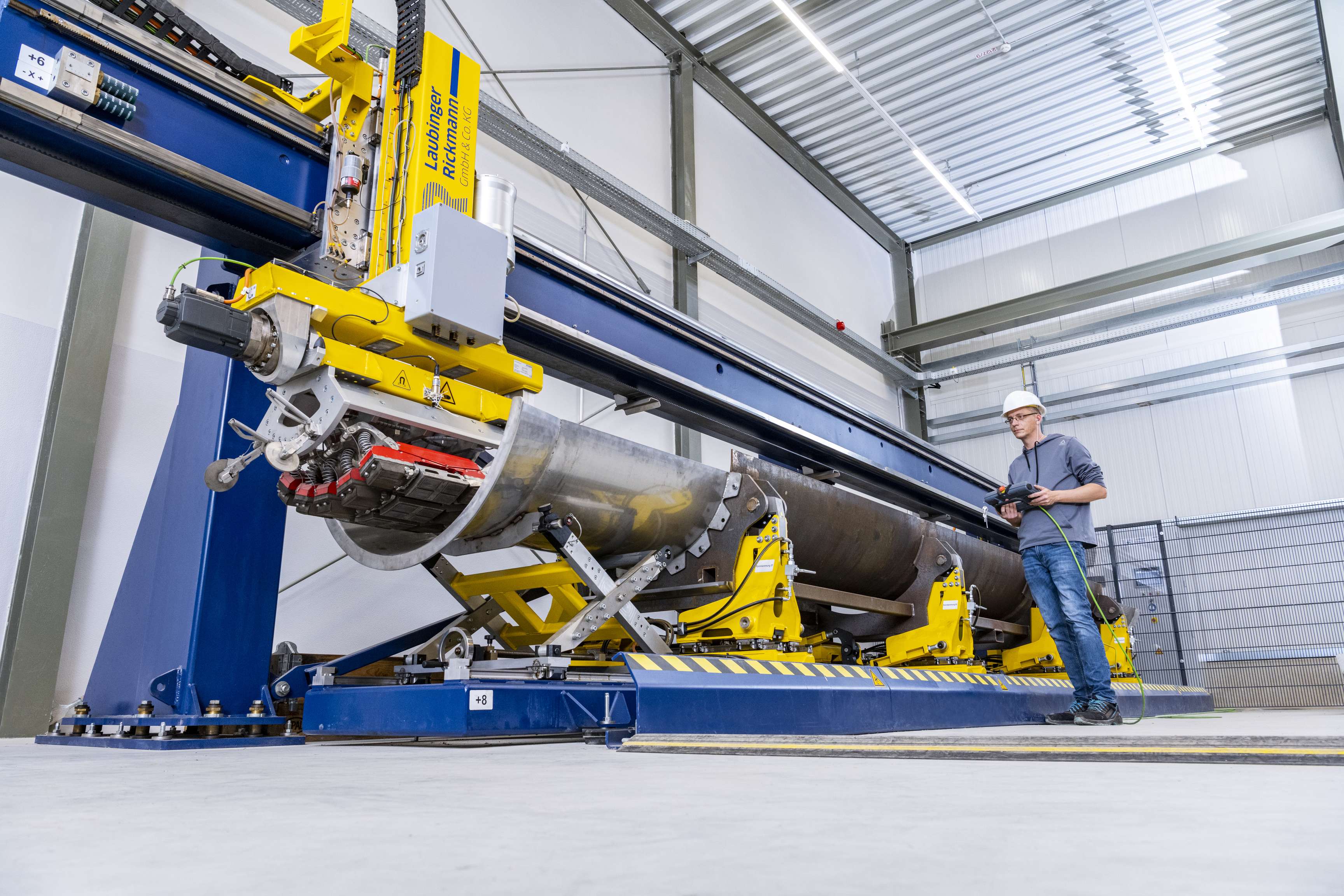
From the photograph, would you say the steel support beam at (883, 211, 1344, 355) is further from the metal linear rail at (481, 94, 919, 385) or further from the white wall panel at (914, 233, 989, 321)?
the metal linear rail at (481, 94, 919, 385)

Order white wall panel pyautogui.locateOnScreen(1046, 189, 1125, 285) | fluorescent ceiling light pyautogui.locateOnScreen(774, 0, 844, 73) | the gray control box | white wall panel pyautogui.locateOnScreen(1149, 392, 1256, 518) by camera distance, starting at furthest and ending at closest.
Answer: white wall panel pyautogui.locateOnScreen(1046, 189, 1125, 285) → white wall panel pyautogui.locateOnScreen(1149, 392, 1256, 518) → fluorescent ceiling light pyautogui.locateOnScreen(774, 0, 844, 73) → the gray control box

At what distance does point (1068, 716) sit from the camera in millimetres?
3619

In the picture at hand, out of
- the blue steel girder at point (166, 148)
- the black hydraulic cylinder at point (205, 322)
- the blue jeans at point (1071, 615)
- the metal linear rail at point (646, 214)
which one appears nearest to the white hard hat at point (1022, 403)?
the blue jeans at point (1071, 615)

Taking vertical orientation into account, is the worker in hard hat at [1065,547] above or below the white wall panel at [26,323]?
below

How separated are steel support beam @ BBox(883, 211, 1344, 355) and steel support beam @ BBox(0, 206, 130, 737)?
8.66m

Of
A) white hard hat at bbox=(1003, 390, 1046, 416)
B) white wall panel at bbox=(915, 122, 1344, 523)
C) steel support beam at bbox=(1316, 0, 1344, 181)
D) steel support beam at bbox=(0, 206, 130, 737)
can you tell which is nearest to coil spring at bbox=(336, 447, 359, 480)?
steel support beam at bbox=(0, 206, 130, 737)

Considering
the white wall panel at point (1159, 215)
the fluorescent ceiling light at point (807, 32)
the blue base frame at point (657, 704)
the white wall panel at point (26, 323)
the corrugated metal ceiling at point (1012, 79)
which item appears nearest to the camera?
the blue base frame at point (657, 704)

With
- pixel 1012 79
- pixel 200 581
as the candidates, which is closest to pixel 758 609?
pixel 200 581

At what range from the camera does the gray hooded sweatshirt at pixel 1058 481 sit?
11.6 feet

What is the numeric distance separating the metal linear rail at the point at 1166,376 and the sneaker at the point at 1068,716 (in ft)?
22.6

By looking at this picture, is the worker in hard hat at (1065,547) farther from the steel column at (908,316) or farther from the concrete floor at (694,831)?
the steel column at (908,316)

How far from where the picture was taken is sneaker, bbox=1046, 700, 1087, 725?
3461mm

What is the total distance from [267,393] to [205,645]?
0.79 metres

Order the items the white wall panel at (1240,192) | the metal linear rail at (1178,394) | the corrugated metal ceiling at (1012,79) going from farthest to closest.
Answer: the white wall panel at (1240,192) < the metal linear rail at (1178,394) < the corrugated metal ceiling at (1012,79)
